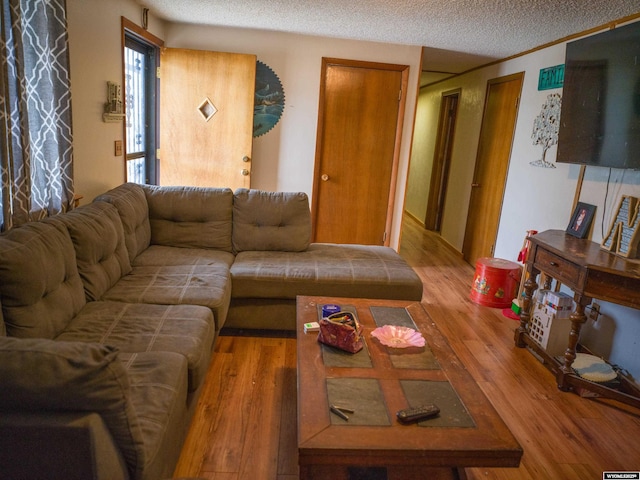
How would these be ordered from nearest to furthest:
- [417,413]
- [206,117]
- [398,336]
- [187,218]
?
[417,413]
[398,336]
[187,218]
[206,117]

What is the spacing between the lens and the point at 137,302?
2348 millimetres

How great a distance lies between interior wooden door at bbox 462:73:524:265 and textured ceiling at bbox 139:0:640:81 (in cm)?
40

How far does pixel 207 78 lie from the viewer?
4.09 metres

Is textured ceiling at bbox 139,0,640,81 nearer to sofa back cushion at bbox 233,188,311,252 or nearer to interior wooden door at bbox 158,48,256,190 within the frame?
interior wooden door at bbox 158,48,256,190

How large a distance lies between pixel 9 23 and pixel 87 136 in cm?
98

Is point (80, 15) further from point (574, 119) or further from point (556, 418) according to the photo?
point (556, 418)

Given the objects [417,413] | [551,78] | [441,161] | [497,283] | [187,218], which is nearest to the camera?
[417,413]

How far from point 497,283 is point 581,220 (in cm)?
93

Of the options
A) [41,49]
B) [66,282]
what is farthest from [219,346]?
[41,49]

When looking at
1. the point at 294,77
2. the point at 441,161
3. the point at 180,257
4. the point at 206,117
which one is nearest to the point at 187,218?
the point at 180,257

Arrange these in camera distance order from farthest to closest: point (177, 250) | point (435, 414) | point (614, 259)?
point (177, 250)
point (614, 259)
point (435, 414)

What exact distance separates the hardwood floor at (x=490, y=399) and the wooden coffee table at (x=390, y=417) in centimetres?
35

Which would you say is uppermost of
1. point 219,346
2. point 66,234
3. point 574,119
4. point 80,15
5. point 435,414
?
point 80,15

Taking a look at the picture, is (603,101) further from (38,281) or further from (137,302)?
(38,281)
